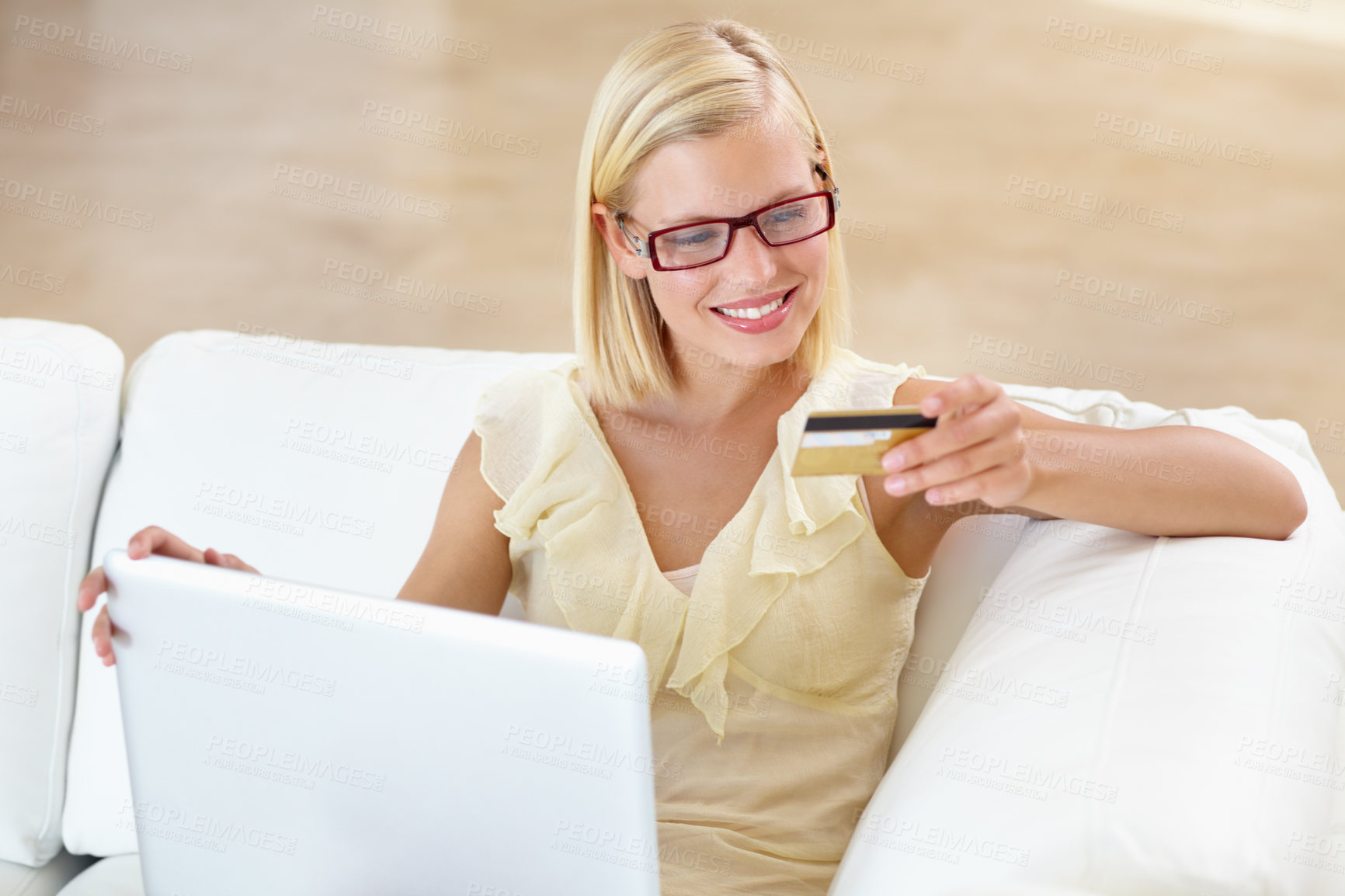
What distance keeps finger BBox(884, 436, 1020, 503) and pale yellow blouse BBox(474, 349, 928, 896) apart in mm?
285

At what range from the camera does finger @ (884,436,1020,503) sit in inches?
39.3

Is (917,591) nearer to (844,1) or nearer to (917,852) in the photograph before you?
(917,852)

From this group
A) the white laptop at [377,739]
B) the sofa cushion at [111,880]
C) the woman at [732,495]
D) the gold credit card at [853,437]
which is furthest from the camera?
the sofa cushion at [111,880]

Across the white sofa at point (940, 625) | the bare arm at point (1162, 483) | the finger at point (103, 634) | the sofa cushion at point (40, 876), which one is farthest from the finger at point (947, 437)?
the sofa cushion at point (40, 876)

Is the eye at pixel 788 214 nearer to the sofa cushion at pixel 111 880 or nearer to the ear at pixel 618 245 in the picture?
the ear at pixel 618 245

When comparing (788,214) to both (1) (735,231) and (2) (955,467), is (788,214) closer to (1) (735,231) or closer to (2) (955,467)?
(1) (735,231)

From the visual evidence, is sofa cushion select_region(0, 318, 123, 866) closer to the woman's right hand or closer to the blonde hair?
the woman's right hand

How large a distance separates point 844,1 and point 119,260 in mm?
2980

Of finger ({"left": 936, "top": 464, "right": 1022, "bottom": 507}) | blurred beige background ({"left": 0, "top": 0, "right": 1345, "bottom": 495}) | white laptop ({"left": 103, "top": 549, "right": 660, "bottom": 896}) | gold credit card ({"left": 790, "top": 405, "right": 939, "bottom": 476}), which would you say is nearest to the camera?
white laptop ({"left": 103, "top": 549, "right": 660, "bottom": 896})

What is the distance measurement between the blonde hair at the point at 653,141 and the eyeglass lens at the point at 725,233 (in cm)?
8

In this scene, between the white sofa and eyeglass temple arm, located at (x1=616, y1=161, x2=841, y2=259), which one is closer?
the white sofa

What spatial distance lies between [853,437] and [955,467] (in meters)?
0.14

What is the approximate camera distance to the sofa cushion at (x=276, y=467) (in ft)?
4.97

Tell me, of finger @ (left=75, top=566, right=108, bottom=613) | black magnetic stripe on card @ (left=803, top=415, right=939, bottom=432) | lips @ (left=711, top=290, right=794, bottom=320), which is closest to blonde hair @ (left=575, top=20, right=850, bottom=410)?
lips @ (left=711, top=290, right=794, bottom=320)
